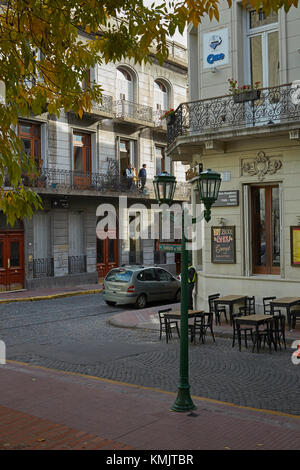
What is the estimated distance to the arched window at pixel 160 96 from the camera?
32.0 m

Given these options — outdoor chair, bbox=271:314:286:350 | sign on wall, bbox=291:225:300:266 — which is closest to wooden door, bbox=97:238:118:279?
sign on wall, bbox=291:225:300:266

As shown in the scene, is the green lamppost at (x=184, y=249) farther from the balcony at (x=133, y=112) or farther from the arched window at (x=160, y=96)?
the arched window at (x=160, y=96)

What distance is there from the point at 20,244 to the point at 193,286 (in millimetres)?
11126

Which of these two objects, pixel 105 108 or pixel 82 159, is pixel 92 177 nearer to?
pixel 82 159

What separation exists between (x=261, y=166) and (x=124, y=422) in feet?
31.1

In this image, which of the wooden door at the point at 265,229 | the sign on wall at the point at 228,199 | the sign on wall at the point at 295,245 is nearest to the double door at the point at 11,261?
the sign on wall at the point at 228,199

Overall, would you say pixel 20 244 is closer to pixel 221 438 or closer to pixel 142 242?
pixel 142 242

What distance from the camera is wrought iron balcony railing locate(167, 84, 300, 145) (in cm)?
1358

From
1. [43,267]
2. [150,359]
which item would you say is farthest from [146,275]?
[150,359]

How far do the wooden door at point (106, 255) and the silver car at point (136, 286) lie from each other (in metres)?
8.65

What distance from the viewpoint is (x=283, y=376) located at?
9141mm

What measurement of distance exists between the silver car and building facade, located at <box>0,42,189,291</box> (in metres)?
6.60

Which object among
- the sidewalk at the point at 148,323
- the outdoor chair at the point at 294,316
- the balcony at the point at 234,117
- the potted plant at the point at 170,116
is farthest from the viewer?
the potted plant at the point at 170,116
